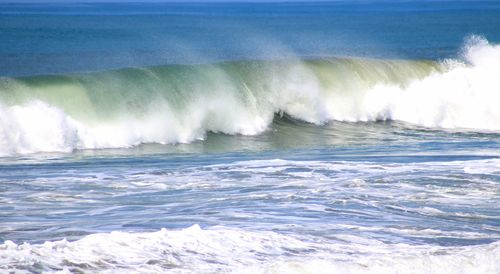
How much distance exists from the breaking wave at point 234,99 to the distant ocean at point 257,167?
0.17ft

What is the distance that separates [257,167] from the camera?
57.1ft

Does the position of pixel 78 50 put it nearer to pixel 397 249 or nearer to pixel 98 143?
pixel 98 143

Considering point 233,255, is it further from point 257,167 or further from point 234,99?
point 234,99

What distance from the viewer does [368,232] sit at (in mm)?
12125

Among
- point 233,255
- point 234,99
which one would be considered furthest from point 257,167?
point 234,99

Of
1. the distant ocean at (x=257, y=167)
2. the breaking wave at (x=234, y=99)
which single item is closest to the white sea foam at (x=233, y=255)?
the distant ocean at (x=257, y=167)

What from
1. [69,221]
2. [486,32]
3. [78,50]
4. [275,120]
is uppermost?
[486,32]

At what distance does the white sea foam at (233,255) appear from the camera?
1023 cm

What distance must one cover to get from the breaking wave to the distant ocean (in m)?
0.05

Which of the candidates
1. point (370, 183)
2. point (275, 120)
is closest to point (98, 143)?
point (275, 120)

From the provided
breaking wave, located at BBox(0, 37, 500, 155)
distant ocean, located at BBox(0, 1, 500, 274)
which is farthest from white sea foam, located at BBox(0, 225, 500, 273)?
breaking wave, located at BBox(0, 37, 500, 155)

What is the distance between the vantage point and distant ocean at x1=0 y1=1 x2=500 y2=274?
1095 cm

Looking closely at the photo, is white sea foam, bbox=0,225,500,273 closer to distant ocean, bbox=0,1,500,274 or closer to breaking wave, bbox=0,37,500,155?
distant ocean, bbox=0,1,500,274

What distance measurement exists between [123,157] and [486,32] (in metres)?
60.2
